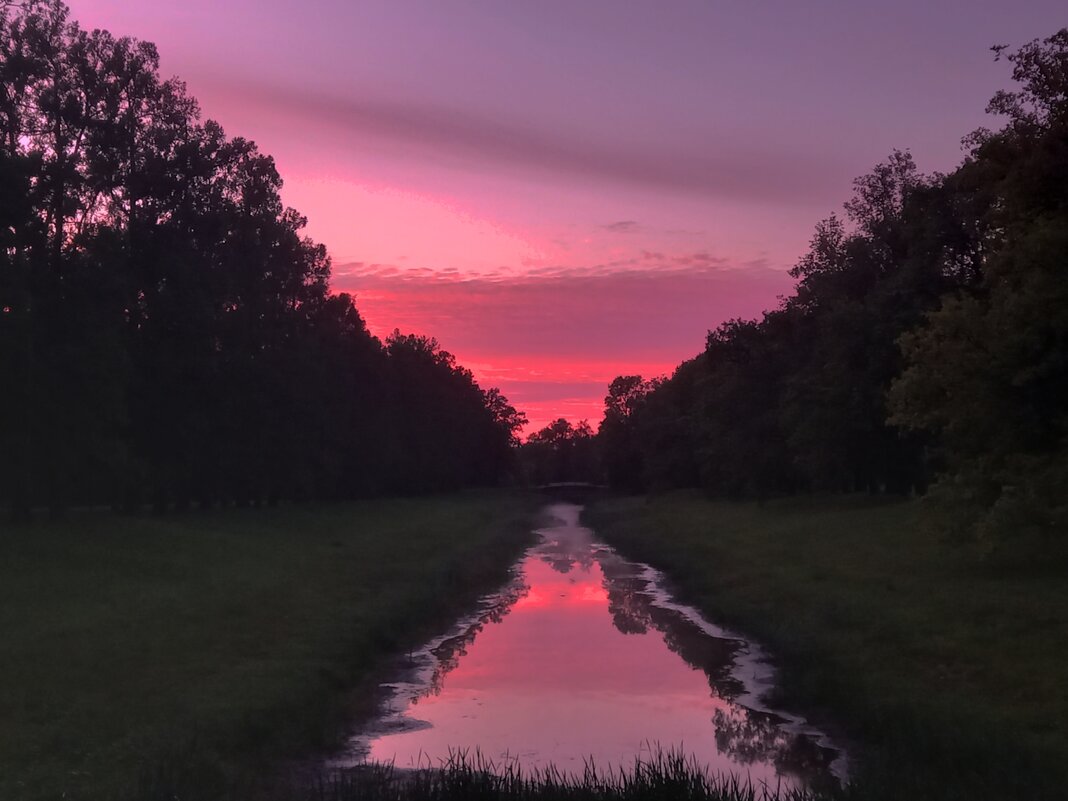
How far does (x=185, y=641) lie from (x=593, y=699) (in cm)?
761

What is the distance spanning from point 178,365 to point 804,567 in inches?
1119

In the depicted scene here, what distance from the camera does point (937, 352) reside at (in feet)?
84.6

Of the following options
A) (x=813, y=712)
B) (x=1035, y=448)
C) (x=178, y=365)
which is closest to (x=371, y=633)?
(x=813, y=712)

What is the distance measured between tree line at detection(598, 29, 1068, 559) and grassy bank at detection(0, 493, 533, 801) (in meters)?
13.7

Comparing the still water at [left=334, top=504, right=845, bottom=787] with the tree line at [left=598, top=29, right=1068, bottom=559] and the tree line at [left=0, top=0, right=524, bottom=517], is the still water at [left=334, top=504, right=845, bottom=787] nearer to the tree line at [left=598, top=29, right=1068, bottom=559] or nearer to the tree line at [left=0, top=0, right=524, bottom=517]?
the tree line at [left=598, top=29, right=1068, bottom=559]

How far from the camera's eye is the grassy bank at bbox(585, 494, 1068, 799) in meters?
12.3

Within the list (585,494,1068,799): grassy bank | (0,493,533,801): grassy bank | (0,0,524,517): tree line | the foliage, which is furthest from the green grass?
(0,0,524,517): tree line

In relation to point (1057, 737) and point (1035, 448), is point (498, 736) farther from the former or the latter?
point (1035, 448)

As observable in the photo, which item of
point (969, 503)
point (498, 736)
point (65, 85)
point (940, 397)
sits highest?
point (65, 85)

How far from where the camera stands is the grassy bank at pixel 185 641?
12445 millimetres

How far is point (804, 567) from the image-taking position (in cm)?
3092

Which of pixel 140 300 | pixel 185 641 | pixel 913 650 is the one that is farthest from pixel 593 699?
pixel 140 300

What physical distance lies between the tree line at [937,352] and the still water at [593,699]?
754 centimetres

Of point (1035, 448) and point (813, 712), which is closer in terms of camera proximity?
point (813, 712)
